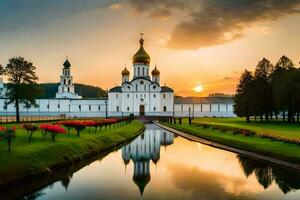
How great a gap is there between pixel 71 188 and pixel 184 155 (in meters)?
10.8

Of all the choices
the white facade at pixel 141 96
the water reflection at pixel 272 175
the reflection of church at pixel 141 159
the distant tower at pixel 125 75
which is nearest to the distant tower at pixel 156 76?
the white facade at pixel 141 96

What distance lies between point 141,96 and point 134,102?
2.41 metres

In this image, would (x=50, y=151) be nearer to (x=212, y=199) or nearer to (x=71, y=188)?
(x=71, y=188)

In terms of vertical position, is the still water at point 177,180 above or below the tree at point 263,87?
below

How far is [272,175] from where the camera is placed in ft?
55.4

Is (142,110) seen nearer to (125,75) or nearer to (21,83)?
(125,75)

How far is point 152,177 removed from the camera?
17.0 meters

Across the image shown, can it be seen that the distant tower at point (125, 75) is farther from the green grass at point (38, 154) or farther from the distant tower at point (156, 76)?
the green grass at point (38, 154)

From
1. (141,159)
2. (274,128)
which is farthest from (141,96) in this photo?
(141,159)

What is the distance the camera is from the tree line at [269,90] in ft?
200

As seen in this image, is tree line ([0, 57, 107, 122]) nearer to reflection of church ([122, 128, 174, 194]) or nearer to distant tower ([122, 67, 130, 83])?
reflection of church ([122, 128, 174, 194])

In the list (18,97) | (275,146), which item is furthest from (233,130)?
(18,97)

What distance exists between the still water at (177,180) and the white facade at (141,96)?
7777 cm

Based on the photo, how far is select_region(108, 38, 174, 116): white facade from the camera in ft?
333
